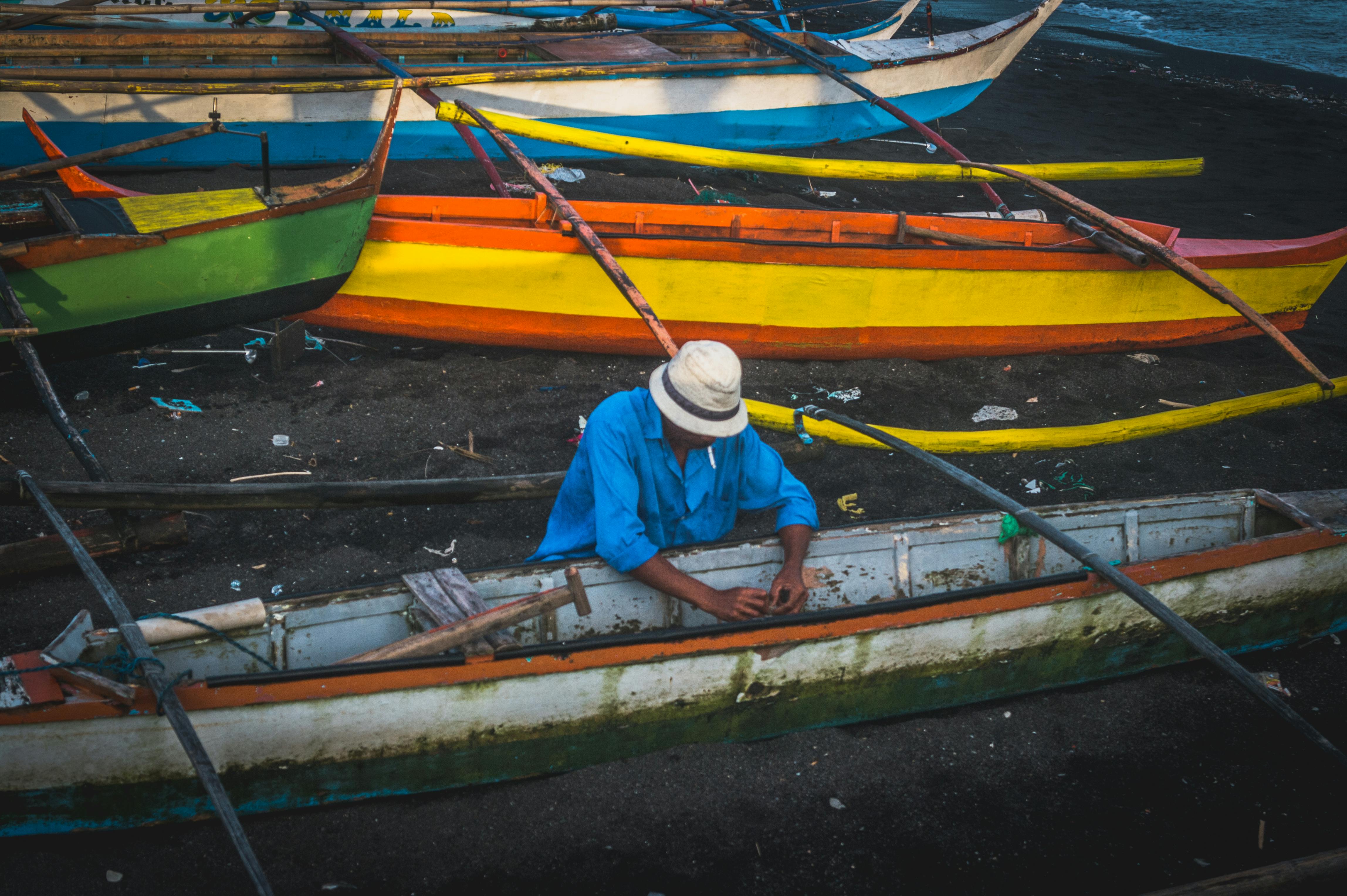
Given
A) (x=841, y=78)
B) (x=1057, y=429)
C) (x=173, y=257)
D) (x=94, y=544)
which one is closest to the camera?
(x=94, y=544)

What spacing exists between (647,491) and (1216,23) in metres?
27.2

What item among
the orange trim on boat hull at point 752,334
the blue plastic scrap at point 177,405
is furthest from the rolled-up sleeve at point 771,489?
the blue plastic scrap at point 177,405

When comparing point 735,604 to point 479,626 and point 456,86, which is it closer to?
point 479,626

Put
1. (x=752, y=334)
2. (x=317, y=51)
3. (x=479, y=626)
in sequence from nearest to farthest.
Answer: (x=479, y=626)
(x=752, y=334)
(x=317, y=51)

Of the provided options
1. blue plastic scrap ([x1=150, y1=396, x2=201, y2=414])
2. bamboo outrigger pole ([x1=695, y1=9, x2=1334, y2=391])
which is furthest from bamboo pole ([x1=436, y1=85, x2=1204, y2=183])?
blue plastic scrap ([x1=150, y1=396, x2=201, y2=414])

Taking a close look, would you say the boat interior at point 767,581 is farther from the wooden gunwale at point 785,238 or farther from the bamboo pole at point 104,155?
the bamboo pole at point 104,155

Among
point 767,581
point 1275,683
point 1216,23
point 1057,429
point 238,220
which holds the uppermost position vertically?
point 1216,23

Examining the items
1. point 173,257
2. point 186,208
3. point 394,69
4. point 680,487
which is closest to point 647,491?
point 680,487

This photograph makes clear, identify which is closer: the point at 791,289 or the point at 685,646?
the point at 685,646

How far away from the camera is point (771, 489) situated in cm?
378

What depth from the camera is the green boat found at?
16.2 ft

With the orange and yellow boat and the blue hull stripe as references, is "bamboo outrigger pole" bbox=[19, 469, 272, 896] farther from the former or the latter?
the blue hull stripe

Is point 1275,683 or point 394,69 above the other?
point 394,69

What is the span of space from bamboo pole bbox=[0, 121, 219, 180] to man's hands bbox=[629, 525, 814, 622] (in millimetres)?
4135
